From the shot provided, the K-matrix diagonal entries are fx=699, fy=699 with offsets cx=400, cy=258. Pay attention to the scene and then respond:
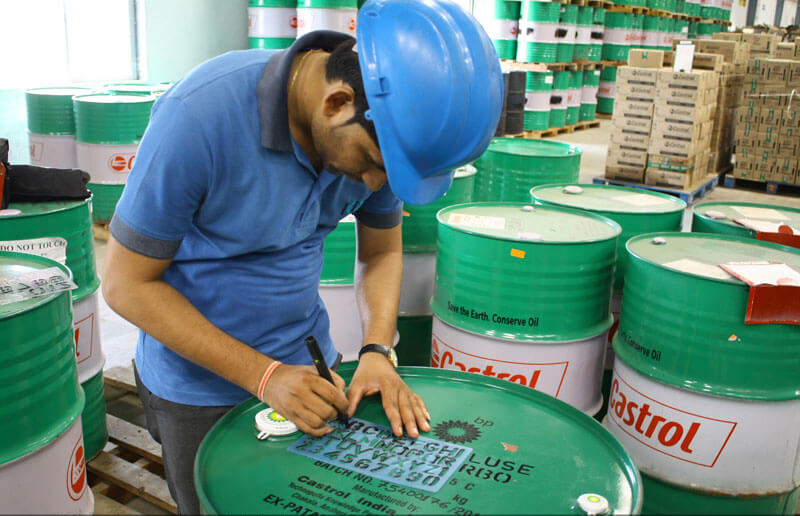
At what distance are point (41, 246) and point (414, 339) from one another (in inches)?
61.1

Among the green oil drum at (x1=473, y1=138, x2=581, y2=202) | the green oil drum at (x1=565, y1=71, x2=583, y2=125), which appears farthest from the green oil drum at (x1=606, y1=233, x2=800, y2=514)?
the green oil drum at (x1=565, y1=71, x2=583, y2=125)

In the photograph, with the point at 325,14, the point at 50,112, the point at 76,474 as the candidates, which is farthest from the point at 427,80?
the point at 325,14

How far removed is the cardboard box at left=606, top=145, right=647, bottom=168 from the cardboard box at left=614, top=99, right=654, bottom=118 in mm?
390

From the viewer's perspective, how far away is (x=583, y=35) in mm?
11523

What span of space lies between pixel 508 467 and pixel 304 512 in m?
0.34

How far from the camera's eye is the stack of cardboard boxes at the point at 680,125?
6.71m

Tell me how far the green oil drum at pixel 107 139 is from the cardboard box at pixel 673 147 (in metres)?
4.80

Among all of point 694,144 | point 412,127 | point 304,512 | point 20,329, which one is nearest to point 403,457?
point 304,512

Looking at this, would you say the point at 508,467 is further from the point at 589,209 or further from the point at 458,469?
the point at 589,209

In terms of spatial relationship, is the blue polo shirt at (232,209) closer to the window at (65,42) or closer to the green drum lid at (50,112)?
the green drum lid at (50,112)

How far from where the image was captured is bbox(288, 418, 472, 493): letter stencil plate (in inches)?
44.1

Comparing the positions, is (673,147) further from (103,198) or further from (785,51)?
(103,198)

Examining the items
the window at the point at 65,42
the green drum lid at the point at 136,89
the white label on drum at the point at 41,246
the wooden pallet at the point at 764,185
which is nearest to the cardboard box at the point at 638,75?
the wooden pallet at the point at 764,185

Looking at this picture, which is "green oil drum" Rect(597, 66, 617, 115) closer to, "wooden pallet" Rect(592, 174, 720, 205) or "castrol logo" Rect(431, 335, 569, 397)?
"wooden pallet" Rect(592, 174, 720, 205)
